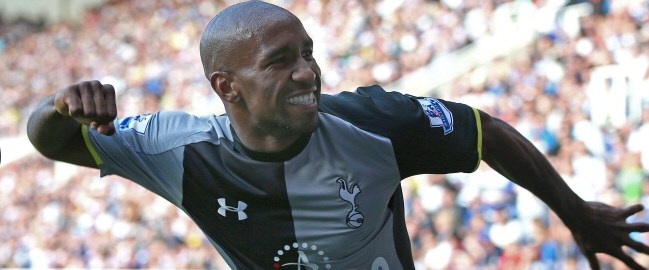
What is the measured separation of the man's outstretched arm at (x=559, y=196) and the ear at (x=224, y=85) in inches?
32.8

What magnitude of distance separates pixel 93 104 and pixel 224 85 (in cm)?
48

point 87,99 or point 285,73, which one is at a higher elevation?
point 285,73

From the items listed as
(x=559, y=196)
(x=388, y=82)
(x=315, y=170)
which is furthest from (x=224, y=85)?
(x=388, y=82)

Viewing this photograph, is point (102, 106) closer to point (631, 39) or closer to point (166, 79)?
point (631, 39)

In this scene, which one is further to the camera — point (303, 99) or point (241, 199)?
point (241, 199)

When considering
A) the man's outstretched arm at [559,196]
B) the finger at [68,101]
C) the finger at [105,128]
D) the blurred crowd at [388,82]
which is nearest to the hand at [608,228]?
the man's outstretched arm at [559,196]

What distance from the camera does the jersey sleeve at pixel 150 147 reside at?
343 centimetres

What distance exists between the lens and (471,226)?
34.3ft

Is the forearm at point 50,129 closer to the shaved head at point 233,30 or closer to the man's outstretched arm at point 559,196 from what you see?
the shaved head at point 233,30

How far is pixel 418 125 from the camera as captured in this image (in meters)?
3.32

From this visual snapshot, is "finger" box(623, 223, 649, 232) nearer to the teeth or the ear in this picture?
the teeth

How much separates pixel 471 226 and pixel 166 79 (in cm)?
829

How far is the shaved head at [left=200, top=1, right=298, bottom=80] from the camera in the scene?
3107mm

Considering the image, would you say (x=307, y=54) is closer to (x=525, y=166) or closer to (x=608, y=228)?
(x=525, y=166)
